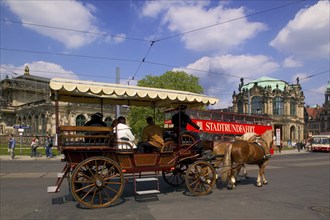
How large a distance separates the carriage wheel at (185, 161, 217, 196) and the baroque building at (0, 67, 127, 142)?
40.2m

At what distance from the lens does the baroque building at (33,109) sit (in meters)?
53.1

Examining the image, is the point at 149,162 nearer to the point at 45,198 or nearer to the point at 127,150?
the point at 127,150

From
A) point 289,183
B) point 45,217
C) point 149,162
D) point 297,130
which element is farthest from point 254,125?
point 297,130

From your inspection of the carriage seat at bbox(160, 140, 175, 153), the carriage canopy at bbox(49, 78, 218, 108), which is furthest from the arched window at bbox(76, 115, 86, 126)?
the carriage seat at bbox(160, 140, 175, 153)

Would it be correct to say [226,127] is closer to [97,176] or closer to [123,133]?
[123,133]

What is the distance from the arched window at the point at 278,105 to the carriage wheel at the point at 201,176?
75749 millimetres

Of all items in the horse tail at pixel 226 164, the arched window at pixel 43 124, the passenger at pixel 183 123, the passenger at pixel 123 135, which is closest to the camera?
the passenger at pixel 123 135

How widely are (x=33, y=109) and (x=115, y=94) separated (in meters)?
54.4

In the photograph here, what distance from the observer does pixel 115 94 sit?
7.89 metres

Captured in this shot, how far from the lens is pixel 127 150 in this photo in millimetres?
8023

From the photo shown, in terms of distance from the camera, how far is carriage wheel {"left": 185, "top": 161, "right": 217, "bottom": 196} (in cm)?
903

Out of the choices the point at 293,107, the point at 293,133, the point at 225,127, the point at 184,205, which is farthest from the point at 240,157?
the point at 293,107

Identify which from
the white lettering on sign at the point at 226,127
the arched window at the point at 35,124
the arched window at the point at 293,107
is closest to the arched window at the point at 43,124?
the arched window at the point at 35,124

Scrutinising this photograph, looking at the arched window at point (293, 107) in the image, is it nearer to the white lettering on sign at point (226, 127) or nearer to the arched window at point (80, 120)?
the arched window at point (80, 120)
